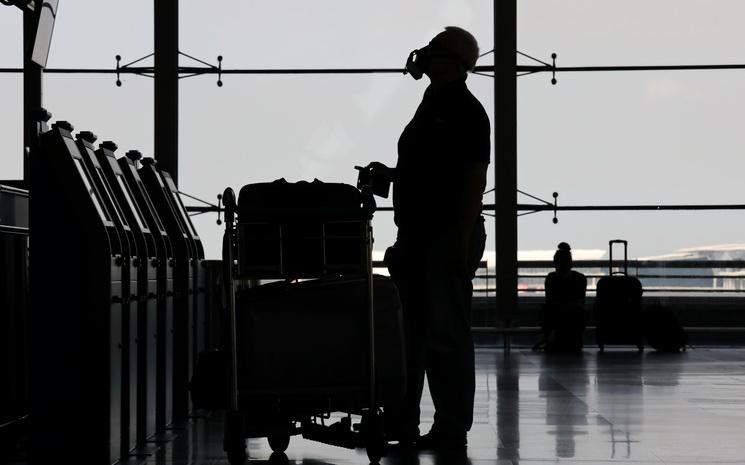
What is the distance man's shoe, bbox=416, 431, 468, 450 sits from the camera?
4516 mm

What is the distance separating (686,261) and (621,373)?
10.6 ft

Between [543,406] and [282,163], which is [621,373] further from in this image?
[282,163]

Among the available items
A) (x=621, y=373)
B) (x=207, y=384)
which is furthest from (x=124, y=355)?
(x=621, y=373)

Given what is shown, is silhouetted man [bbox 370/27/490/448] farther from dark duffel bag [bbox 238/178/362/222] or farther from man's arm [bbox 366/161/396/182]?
dark duffel bag [bbox 238/178/362/222]

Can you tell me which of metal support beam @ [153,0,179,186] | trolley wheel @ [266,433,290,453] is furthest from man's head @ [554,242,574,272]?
trolley wheel @ [266,433,290,453]

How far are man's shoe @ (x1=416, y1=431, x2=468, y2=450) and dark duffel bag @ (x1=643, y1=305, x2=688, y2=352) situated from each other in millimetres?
6908

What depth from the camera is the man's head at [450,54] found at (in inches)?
180

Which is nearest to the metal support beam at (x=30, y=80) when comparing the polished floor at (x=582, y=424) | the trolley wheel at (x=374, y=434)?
the polished floor at (x=582, y=424)

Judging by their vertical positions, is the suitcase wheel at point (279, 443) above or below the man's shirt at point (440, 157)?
below

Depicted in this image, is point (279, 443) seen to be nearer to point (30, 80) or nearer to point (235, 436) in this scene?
point (235, 436)

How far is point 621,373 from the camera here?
27.7 feet

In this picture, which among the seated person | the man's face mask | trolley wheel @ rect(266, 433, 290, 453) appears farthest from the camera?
the seated person

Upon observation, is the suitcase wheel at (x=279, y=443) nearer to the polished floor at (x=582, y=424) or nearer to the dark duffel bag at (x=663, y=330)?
the polished floor at (x=582, y=424)

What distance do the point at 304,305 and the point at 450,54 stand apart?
119 cm
